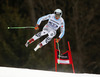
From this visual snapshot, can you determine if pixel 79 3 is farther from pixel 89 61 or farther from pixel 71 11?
pixel 89 61

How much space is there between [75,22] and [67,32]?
2.77 feet

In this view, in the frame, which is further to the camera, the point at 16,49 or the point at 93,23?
the point at 93,23

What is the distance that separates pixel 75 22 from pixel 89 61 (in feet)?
8.87

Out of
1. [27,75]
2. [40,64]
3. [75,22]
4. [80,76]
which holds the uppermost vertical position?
[75,22]

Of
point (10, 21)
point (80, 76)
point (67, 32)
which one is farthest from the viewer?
point (67, 32)

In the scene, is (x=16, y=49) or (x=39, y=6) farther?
(x=39, y=6)

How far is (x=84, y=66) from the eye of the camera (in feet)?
33.8

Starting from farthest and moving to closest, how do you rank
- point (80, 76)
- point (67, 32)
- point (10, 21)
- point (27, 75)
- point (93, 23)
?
point (93, 23)
point (67, 32)
point (10, 21)
point (80, 76)
point (27, 75)

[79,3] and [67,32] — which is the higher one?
[79,3]

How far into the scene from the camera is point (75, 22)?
943cm

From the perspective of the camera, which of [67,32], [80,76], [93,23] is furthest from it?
[93,23]

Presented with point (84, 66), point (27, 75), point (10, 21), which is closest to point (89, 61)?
point (84, 66)

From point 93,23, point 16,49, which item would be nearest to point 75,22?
point 93,23

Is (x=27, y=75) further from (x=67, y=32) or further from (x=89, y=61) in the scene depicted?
(x=89, y=61)
